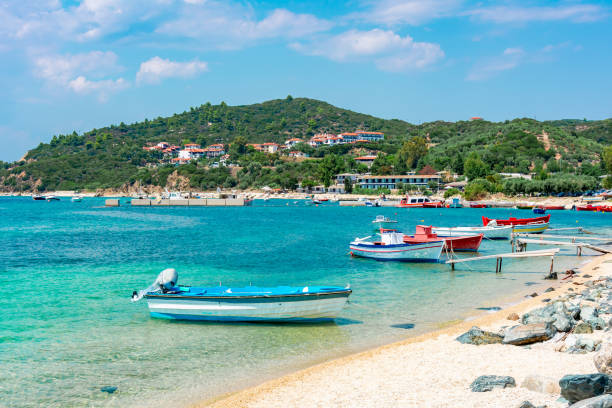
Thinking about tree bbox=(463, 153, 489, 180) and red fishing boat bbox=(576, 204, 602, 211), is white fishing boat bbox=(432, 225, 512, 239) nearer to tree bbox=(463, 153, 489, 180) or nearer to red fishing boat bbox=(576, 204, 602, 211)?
red fishing boat bbox=(576, 204, 602, 211)

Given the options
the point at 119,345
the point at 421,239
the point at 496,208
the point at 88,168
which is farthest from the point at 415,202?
the point at 88,168

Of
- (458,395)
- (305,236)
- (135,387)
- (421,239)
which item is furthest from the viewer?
(305,236)

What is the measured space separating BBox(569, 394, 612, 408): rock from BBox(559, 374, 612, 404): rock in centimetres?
34

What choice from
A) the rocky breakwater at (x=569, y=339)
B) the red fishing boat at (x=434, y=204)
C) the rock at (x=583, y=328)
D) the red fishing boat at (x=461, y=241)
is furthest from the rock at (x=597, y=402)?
the red fishing boat at (x=434, y=204)

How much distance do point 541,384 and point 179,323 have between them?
39.1 ft

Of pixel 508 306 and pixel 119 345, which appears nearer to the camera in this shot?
pixel 119 345

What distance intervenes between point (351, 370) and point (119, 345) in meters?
7.45

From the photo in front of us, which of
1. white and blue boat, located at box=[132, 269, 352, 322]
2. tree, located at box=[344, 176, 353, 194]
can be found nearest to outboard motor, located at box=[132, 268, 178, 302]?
white and blue boat, located at box=[132, 269, 352, 322]

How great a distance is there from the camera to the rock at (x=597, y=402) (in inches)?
264

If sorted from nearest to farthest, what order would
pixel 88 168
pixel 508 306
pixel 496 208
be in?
pixel 508 306
pixel 496 208
pixel 88 168

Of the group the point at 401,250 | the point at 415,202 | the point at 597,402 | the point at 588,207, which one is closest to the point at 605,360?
the point at 597,402

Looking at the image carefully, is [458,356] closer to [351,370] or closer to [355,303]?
[351,370]

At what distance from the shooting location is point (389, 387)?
10398mm

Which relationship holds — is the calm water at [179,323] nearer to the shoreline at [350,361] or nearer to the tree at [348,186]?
the shoreline at [350,361]
